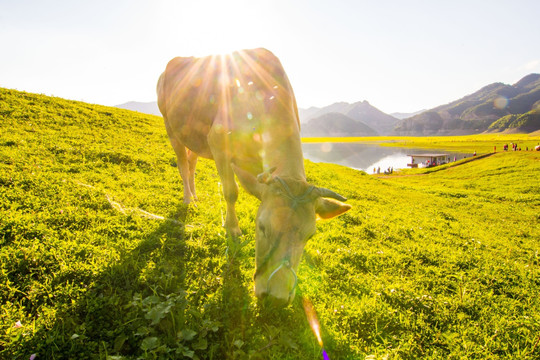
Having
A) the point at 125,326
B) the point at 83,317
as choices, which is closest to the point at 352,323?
the point at 125,326

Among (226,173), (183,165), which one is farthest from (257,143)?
(183,165)

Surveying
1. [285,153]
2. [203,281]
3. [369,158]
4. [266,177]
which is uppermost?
[285,153]

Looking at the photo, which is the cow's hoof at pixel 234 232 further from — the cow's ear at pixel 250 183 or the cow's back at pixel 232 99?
the cow's ear at pixel 250 183

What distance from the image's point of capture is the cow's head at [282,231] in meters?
2.78

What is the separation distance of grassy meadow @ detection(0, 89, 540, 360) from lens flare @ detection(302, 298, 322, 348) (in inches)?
3.1

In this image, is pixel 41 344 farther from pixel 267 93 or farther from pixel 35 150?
pixel 35 150

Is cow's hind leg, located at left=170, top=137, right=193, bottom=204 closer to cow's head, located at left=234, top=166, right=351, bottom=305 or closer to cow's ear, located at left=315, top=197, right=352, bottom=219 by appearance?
cow's head, located at left=234, top=166, right=351, bottom=305

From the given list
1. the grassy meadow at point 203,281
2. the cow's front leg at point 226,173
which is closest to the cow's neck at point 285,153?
the cow's front leg at point 226,173

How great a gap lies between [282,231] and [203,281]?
1.67m

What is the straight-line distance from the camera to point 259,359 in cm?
266

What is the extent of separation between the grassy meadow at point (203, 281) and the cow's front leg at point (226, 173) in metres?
0.29

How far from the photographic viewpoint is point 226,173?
5.16 metres

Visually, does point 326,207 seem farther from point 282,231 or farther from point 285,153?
point 285,153

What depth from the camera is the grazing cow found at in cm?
294
